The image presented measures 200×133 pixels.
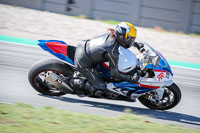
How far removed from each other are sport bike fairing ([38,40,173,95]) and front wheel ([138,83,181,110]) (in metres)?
0.21

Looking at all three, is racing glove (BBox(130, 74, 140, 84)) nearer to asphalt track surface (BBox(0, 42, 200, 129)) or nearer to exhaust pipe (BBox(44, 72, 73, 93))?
asphalt track surface (BBox(0, 42, 200, 129))

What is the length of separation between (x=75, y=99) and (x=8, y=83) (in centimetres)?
157

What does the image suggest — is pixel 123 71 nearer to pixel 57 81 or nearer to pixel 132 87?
pixel 132 87

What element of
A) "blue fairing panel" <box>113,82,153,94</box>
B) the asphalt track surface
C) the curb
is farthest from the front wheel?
the curb

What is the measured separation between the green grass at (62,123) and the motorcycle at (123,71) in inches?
34.3

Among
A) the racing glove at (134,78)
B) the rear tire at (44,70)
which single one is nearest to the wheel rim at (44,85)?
the rear tire at (44,70)

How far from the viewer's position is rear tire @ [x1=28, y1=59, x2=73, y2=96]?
20.9ft

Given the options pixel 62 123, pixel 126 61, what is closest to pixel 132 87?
pixel 126 61

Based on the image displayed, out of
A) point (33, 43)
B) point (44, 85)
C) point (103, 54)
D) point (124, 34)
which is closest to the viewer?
point (124, 34)

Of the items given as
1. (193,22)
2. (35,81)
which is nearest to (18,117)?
(35,81)

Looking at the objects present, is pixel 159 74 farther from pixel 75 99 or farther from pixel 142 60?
pixel 75 99

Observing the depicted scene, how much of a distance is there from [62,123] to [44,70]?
1.76m

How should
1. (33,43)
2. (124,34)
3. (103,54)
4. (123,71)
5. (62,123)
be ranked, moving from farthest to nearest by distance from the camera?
(33,43) → (123,71) → (103,54) → (124,34) → (62,123)

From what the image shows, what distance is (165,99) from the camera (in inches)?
259
